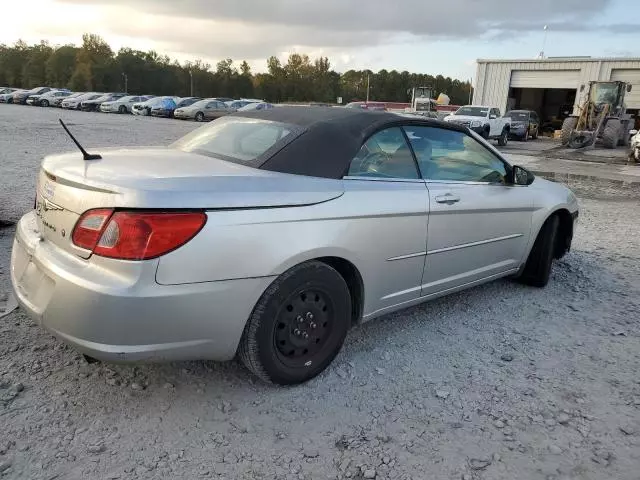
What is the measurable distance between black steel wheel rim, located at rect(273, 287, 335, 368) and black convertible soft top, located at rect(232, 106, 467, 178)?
0.70m

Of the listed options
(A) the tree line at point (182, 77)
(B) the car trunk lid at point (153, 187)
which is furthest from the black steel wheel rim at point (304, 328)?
(A) the tree line at point (182, 77)

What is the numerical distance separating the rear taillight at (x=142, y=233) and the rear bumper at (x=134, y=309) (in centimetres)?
5

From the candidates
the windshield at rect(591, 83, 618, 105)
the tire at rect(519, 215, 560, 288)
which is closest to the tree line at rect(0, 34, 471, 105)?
the windshield at rect(591, 83, 618, 105)

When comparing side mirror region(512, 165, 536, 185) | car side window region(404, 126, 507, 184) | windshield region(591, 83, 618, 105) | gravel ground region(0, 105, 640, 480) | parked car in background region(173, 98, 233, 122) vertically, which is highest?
windshield region(591, 83, 618, 105)

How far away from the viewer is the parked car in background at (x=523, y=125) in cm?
2758

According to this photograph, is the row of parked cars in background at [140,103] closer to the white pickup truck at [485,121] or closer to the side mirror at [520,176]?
the white pickup truck at [485,121]

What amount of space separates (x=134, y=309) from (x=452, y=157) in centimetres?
257

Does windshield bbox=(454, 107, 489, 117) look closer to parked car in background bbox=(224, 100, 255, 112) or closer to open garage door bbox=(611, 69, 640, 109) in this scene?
open garage door bbox=(611, 69, 640, 109)

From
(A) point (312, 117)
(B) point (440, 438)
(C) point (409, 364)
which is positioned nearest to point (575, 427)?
(B) point (440, 438)

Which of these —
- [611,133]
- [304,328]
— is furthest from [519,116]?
[304,328]

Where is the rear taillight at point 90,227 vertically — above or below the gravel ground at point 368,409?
above

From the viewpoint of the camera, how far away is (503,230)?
4.03 m

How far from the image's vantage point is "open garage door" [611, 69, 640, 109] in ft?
103

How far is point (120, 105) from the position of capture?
1505 inches
